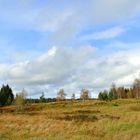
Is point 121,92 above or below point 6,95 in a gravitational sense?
above

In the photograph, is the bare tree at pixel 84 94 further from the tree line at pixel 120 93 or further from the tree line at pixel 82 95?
the tree line at pixel 120 93

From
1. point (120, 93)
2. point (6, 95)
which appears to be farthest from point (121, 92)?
point (6, 95)

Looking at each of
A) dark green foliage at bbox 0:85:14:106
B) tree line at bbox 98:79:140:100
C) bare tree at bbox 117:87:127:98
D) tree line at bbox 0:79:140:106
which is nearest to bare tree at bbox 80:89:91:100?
tree line at bbox 0:79:140:106

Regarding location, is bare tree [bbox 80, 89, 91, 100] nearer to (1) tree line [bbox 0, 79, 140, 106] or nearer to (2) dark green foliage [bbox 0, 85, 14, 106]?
(1) tree line [bbox 0, 79, 140, 106]

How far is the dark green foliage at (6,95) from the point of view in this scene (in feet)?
391

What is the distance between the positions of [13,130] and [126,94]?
157 m

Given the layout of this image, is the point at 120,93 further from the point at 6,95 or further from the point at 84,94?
the point at 6,95

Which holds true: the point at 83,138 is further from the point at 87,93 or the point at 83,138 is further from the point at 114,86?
the point at 114,86

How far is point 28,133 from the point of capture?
2348 centimetres

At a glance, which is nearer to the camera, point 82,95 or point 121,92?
point 82,95

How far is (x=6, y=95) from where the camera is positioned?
12362cm

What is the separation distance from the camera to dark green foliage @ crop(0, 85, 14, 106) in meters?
119

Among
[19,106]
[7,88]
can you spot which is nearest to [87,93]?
[7,88]

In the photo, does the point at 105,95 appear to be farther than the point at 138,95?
No
